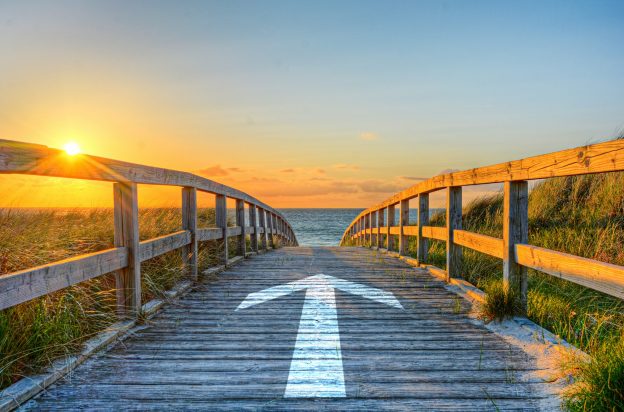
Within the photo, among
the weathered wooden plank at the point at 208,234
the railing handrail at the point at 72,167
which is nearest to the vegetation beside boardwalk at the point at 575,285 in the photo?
the railing handrail at the point at 72,167

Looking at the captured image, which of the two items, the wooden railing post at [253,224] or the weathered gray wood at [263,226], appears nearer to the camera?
the wooden railing post at [253,224]

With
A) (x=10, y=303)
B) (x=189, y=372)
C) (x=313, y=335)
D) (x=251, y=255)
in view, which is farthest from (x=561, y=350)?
(x=251, y=255)

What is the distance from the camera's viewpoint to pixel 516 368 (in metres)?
2.85

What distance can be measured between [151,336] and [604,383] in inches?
115

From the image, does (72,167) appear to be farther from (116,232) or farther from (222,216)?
(222,216)

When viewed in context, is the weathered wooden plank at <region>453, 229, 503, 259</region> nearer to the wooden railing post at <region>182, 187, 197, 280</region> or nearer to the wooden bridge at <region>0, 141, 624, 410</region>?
the wooden bridge at <region>0, 141, 624, 410</region>

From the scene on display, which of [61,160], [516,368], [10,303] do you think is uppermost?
[61,160]

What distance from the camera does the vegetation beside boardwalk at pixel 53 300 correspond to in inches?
108

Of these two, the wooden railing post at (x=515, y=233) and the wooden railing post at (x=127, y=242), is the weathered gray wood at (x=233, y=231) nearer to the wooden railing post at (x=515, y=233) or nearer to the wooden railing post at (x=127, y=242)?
the wooden railing post at (x=127, y=242)

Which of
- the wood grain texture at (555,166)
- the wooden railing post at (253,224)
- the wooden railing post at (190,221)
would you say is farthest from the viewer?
the wooden railing post at (253,224)

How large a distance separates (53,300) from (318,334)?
1959mm

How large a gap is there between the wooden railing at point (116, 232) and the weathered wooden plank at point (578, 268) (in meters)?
3.13

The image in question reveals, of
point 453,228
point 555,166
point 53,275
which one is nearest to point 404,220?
point 453,228

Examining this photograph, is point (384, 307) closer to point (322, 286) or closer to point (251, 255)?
point (322, 286)
